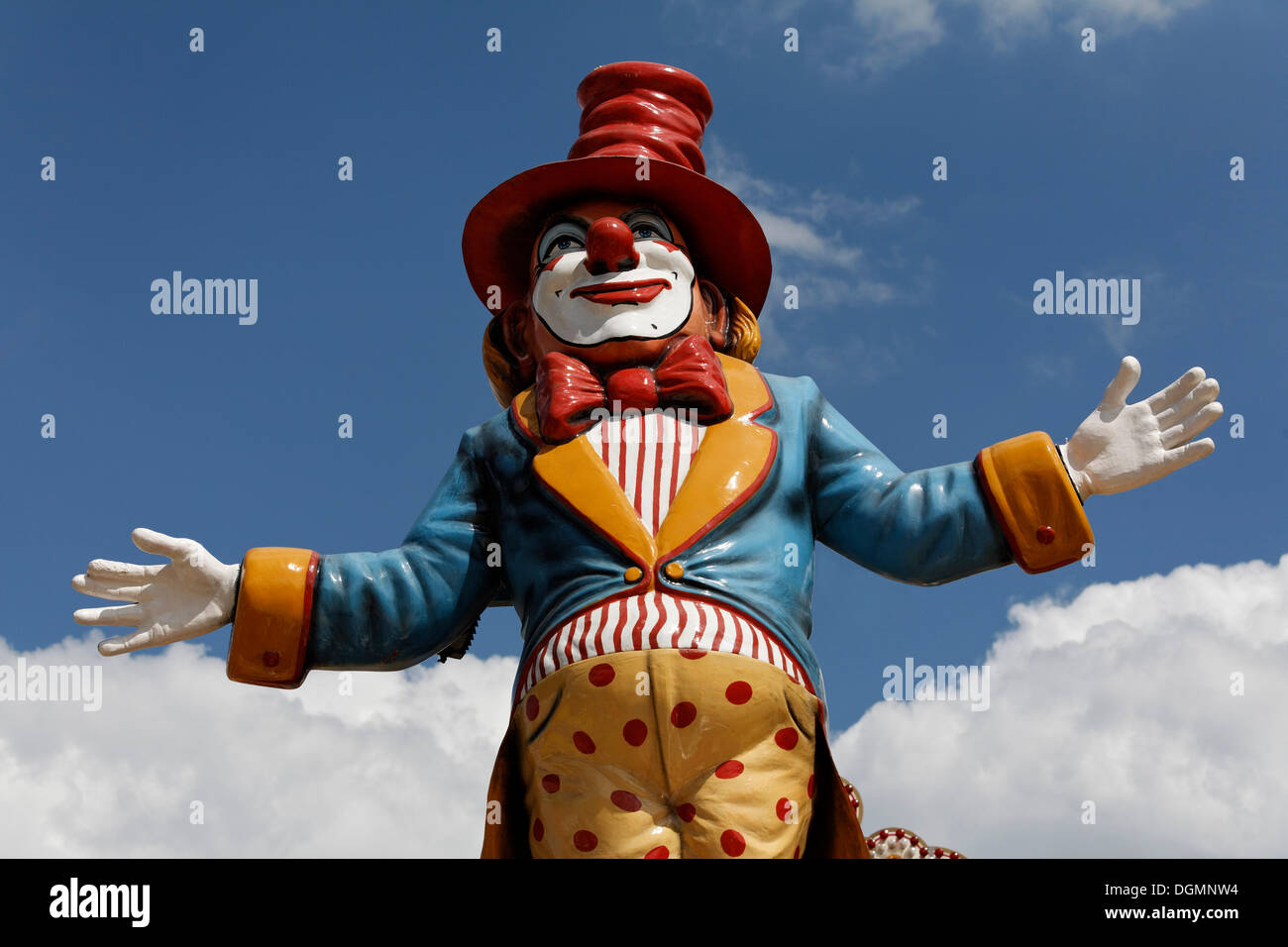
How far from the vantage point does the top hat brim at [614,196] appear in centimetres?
499

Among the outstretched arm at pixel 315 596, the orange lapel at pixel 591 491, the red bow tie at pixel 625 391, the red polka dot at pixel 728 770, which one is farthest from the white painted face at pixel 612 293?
the red polka dot at pixel 728 770

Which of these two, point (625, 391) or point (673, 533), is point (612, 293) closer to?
point (625, 391)

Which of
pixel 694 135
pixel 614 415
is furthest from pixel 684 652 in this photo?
pixel 694 135

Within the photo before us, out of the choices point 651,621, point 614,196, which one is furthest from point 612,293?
point 651,621

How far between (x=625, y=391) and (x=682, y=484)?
1.28 ft

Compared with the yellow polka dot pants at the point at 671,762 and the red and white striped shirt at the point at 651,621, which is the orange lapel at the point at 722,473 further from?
the yellow polka dot pants at the point at 671,762

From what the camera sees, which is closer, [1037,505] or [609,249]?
[1037,505]

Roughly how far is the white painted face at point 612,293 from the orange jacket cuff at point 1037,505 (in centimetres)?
111

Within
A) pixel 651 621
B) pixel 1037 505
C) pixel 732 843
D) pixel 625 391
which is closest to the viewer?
pixel 732 843

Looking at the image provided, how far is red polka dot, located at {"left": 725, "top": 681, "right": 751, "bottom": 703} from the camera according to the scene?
13.1ft

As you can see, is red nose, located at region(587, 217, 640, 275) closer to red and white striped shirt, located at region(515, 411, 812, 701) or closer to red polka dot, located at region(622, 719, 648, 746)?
red and white striped shirt, located at region(515, 411, 812, 701)

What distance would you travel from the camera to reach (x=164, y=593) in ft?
15.0

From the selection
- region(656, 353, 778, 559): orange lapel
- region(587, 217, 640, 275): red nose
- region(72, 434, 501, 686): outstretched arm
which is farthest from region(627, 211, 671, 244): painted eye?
region(72, 434, 501, 686): outstretched arm
